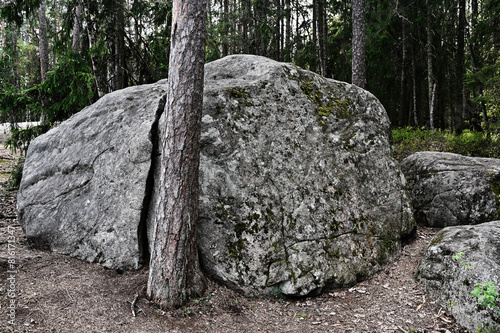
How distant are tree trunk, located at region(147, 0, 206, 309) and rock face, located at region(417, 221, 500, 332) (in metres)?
3.27

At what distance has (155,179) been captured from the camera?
15.0 feet

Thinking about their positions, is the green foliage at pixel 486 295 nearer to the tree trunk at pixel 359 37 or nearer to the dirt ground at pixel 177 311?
the dirt ground at pixel 177 311

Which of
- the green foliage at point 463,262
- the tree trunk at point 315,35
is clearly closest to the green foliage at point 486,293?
the green foliage at point 463,262

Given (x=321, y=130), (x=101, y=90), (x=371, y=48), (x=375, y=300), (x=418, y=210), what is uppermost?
(x=371, y=48)

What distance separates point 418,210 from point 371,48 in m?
11.6

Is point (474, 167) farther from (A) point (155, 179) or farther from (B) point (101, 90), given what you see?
(B) point (101, 90)

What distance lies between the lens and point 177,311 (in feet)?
11.7

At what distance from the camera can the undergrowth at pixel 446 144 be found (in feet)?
31.3

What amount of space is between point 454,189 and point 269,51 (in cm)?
1187

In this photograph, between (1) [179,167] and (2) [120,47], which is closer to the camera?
(1) [179,167]

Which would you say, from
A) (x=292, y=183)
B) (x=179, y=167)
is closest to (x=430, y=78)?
(x=292, y=183)

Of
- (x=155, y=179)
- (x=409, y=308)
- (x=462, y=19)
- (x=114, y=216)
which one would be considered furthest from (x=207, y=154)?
(x=462, y=19)

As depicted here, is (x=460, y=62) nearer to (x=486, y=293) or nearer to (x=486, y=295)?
(x=486, y=293)

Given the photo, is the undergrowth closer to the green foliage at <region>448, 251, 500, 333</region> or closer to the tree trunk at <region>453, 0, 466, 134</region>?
the tree trunk at <region>453, 0, 466, 134</region>
